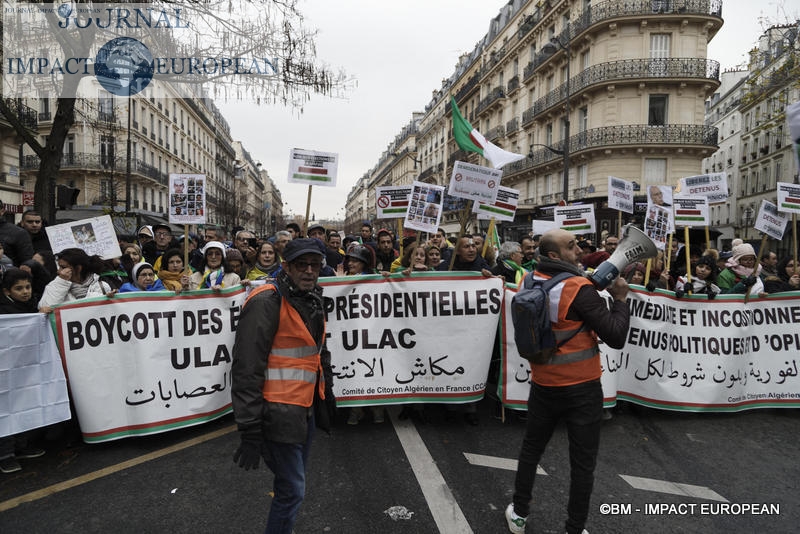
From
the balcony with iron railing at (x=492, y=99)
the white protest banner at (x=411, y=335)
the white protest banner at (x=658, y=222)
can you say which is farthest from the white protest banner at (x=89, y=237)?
the balcony with iron railing at (x=492, y=99)

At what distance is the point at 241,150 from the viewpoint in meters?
105

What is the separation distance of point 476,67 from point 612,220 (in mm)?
26589

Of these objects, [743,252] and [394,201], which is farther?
[394,201]

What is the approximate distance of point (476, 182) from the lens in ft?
19.1

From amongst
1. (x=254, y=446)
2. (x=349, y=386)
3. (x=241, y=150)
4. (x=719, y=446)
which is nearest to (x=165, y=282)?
(x=349, y=386)

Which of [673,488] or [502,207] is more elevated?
[502,207]

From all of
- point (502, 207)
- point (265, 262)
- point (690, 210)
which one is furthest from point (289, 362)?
point (690, 210)

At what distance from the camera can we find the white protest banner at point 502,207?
648cm

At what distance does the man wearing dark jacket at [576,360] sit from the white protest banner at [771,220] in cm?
537

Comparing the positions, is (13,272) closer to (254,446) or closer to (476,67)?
(254,446)

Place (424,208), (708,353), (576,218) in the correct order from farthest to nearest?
(576,218)
(424,208)
(708,353)

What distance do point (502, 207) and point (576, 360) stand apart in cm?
429

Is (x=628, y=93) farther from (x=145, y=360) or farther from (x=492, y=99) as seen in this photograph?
(x=145, y=360)

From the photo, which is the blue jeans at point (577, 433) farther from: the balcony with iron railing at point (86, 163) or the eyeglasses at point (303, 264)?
the balcony with iron railing at point (86, 163)
